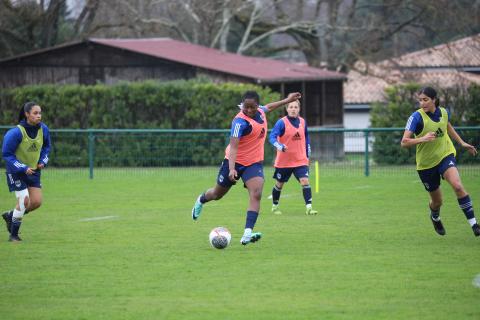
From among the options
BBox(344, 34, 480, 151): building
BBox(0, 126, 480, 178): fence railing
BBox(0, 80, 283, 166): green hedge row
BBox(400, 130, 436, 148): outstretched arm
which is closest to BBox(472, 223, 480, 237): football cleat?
BBox(400, 130, 436, 148): outstretched arm

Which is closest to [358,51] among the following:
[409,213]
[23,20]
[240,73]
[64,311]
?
[240,73]

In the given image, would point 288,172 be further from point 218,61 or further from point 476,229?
point 218,61

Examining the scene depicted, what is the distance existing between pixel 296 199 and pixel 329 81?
1873 centimetres

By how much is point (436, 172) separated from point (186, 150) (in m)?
13.7

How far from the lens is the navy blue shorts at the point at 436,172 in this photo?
12.0 meters

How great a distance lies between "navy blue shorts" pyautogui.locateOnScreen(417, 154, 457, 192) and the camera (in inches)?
472

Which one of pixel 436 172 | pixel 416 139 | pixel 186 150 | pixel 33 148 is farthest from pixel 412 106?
pixel 33 148

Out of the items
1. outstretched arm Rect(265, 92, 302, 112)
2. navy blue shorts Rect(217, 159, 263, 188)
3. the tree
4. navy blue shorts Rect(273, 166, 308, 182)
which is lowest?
navy blue shorts Rect(273, 166, 308, 182)

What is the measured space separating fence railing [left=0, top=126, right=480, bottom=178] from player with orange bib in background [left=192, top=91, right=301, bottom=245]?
503 inches

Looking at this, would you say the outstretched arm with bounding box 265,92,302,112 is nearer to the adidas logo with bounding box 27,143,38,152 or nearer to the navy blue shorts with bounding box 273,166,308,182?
the adidas logo with bounding box 27,143,38,152

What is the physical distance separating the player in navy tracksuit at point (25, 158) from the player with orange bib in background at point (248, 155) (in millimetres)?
2639

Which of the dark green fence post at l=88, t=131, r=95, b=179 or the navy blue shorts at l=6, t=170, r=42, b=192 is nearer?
the navy blue shorts at l=6, t=170, r=42, b=192

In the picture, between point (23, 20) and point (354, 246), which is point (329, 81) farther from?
point (354, 246)

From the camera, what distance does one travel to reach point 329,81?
122 feet
